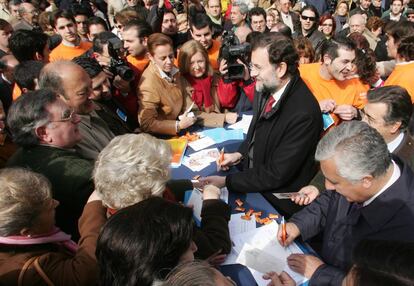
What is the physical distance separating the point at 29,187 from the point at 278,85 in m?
1.85

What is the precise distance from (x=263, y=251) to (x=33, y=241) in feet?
3.87

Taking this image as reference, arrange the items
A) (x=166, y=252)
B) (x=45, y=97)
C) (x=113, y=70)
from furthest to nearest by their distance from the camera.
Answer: (x=113, y=70), (x=45, y=97), (x=166, y=252)

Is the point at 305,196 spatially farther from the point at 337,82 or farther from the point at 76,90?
the point at 76,90

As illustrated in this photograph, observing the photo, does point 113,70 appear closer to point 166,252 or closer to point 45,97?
point 45,97

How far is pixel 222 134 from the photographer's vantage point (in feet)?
11.5

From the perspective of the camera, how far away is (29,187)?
155cm

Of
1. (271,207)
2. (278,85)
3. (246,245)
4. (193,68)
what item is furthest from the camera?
(193,68)

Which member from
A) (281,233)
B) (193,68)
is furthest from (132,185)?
(193,68)

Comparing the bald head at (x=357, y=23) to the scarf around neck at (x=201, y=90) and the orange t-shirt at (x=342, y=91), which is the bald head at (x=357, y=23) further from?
the scarf around neck at (x=201, y=90)

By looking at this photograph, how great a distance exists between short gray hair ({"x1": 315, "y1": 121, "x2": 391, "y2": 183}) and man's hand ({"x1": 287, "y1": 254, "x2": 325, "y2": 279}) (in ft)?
1.57

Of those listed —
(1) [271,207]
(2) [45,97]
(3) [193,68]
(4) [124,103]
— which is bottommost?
(1) [271,207]

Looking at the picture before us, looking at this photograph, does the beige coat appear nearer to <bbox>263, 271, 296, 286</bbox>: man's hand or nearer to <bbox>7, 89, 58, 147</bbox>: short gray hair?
<bbox>7, 89, 58, 147</bbox>: short gray hair

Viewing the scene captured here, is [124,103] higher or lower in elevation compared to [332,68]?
lower

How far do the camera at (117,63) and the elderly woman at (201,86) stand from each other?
64 cm
